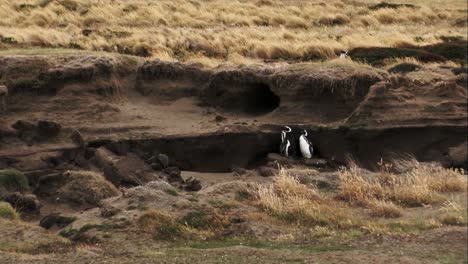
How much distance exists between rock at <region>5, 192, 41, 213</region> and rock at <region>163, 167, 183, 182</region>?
3884 millimetres

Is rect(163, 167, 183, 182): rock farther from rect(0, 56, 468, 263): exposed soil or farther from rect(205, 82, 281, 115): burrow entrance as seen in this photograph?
rect(205, 82, 281, 115): burrow entrance

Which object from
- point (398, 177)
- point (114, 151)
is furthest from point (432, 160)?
point (114, 151)

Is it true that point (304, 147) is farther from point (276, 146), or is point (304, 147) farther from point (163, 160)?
point (163, 160)

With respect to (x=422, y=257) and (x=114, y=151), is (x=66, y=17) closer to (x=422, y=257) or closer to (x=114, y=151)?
(x=114, y=151)

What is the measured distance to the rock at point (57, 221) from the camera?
14445 mm

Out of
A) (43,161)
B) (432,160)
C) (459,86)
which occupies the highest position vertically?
(459,86)

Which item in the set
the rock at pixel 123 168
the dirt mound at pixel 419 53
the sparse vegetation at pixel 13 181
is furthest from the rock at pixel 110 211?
the dirt mound at pixel 419 53

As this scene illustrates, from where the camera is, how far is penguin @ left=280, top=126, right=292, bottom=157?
68.5 feet

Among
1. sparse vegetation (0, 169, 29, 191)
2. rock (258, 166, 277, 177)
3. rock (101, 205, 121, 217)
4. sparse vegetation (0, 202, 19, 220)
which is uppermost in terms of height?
rock (101, 205, 121, 217)

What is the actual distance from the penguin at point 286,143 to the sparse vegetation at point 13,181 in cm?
693

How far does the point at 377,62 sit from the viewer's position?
2686 centimetres

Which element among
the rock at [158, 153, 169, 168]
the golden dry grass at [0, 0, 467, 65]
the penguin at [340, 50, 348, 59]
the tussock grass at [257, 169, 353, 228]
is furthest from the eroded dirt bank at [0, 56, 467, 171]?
the tussock grass at [257, 169, 353, 228]

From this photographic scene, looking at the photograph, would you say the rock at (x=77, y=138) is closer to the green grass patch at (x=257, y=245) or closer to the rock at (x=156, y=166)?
the rock at (x=156, y=166)

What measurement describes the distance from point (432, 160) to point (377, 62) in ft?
24.9
